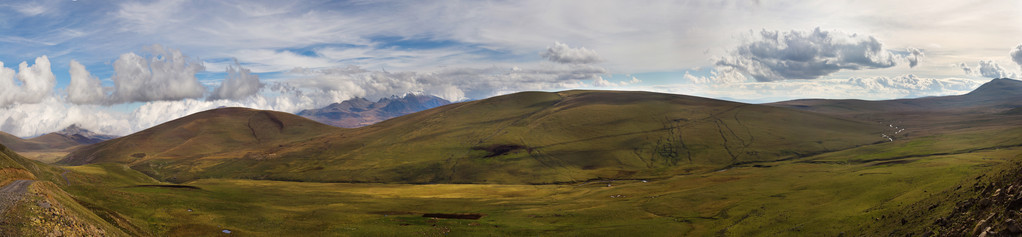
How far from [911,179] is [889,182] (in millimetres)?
2979

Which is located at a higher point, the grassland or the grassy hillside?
the grassy hillside

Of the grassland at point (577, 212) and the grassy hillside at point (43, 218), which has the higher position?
the grassy hillside at point (43, 218)

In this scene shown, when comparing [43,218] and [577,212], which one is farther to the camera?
[577,212]

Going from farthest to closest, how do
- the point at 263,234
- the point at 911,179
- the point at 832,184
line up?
the point at 832,184, the point at 911,179, the point at 263,234

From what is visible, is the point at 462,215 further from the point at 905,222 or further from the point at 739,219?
the point at 905,222

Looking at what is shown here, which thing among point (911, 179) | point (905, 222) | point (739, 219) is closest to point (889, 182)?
point (911, 179)

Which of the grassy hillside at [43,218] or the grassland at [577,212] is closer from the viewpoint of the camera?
the grassy hillside at [43,218]

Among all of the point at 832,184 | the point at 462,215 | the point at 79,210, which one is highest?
the point at 79,210

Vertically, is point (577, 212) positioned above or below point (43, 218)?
below

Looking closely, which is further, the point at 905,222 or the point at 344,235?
the point at 344,235

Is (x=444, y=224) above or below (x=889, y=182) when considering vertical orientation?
below

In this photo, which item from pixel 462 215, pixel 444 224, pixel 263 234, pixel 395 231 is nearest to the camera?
pixel 263 234

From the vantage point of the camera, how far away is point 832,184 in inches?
3529

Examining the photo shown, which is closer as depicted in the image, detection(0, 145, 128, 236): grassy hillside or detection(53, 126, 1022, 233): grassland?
detection(0, 145, 128, 236): grassy hillside
